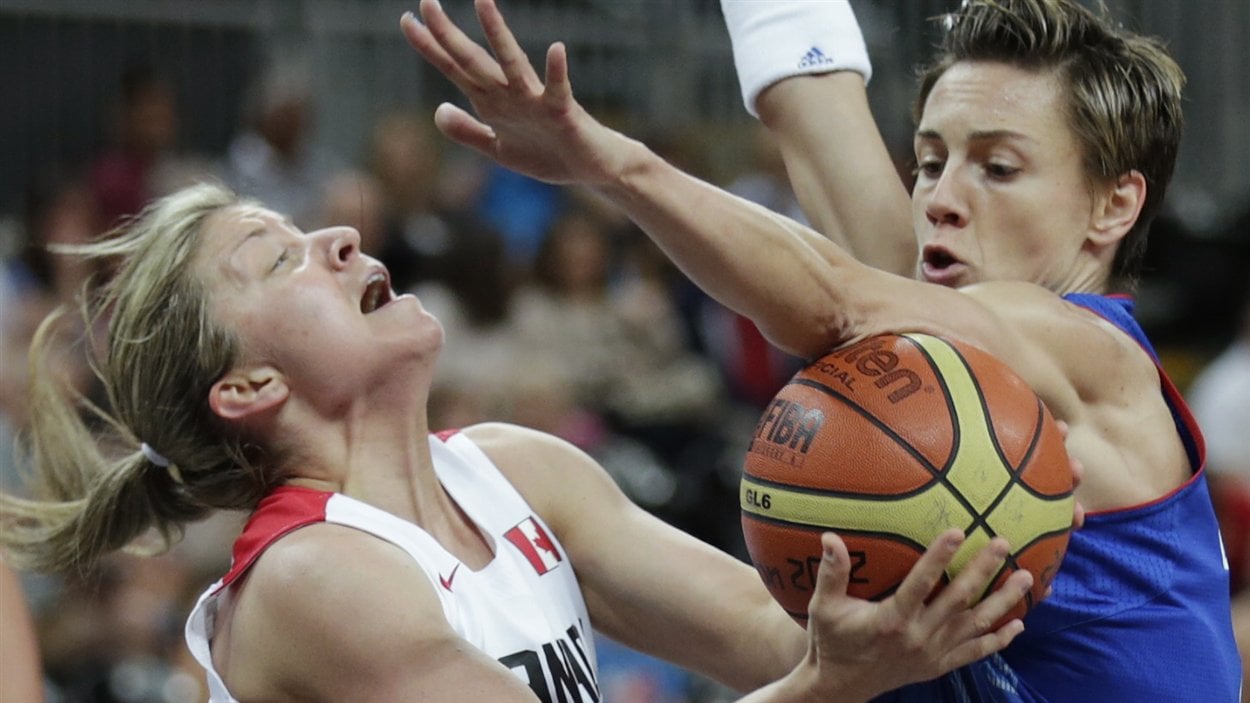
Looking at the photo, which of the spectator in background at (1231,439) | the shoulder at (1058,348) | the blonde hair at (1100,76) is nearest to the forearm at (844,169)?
the blonde hair at (1100,76)

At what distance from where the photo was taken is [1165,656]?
2.93m

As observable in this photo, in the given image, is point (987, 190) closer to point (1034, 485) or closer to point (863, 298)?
point (863, 298)

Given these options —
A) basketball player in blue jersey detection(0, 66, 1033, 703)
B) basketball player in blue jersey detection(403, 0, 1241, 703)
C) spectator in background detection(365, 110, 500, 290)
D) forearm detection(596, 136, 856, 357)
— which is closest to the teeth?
basketball player in blue jersey detection(0, 66, 1033, 703)

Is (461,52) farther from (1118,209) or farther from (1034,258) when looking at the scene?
(1118,209)

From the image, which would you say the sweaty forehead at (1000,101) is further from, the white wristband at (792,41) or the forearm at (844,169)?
the white wristband at (792,41)

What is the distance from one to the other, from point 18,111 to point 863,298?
5505 millimetres

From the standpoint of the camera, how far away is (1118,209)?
3.17 m

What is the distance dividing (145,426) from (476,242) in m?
3.89

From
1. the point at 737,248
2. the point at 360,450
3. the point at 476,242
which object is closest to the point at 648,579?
the point at 360,450

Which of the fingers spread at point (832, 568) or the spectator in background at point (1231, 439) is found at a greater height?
the fingers spread at point (832, 568)

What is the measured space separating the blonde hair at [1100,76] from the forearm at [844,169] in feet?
0.86

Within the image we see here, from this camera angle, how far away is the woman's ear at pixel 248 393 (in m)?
3.18

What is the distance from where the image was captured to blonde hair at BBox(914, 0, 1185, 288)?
310cm

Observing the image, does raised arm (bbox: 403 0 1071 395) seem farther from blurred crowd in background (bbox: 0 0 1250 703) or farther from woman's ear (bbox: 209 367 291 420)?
blurred crowd in background (bbox: 0 0 1250 703)
